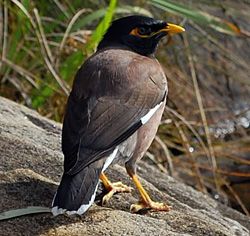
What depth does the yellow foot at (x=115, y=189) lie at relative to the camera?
4.44m

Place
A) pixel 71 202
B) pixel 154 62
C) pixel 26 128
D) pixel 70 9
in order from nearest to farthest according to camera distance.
→ pixel 71 202 → pixel 154 62 → pixel 26 128 → pixel 70 9

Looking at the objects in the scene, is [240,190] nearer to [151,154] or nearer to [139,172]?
[151,154]

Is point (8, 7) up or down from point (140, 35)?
down

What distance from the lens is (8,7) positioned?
694 cm

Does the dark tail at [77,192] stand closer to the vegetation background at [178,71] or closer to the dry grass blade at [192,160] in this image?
the vegetation background at [178,71]

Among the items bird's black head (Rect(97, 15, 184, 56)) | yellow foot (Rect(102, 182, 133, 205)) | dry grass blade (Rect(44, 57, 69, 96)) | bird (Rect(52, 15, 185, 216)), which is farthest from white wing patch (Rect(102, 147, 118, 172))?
dry grass blade (Rect(44, 57, 69, 96))

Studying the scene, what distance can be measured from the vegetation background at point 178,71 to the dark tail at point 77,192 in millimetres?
2417

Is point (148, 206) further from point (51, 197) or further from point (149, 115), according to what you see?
point (51, 197)

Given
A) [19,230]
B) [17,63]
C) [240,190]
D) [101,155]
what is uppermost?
[101,155]

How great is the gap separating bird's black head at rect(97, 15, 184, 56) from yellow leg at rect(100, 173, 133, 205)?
804mm

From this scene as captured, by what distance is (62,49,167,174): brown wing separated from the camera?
4.01 meters

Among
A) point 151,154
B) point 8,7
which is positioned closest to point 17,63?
point 8,7

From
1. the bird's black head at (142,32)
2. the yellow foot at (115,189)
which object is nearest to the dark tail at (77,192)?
the yellow foot at (115,189)

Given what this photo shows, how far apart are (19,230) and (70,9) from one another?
13.0 ft
